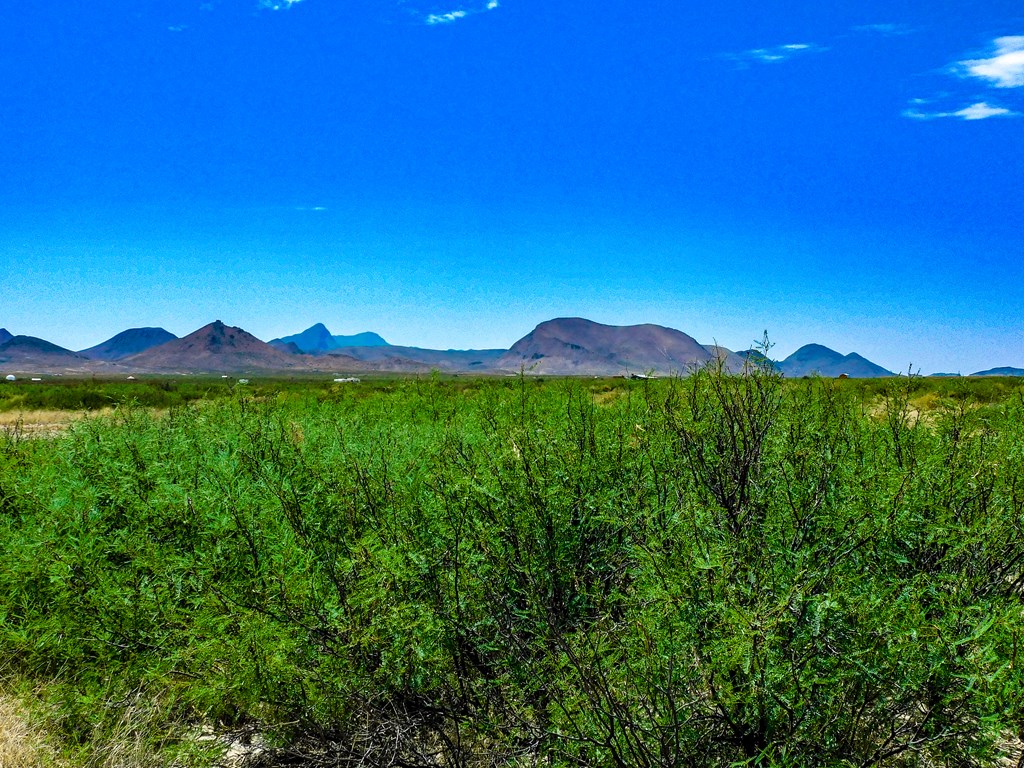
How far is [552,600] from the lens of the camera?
4.77 m

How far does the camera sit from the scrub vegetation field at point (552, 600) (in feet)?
10.8

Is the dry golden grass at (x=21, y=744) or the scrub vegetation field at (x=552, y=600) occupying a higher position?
the scrub vegetation field at (x=552, y=600)

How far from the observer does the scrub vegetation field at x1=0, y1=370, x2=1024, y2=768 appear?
3.30m

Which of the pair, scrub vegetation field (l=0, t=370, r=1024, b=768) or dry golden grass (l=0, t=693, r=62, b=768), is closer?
scrub vegetation field (l=0, t=370, r=1024, b=768)

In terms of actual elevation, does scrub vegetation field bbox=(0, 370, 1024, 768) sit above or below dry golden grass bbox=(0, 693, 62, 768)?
above

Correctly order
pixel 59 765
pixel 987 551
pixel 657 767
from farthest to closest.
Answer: pixel 59 765 → pixel 987 551 → pixel 657 767

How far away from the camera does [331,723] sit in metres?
4.83

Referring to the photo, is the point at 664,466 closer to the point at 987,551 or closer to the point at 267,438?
the point at 987,551

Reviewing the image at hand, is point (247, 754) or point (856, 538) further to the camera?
point (247, 754)

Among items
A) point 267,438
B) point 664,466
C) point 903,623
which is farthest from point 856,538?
point 267,438

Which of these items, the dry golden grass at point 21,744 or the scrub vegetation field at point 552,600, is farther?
the dry golden grass at point 21,744

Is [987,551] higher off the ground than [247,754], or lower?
higher

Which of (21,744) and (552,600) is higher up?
(552,600)

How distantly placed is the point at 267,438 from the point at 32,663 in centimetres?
284
